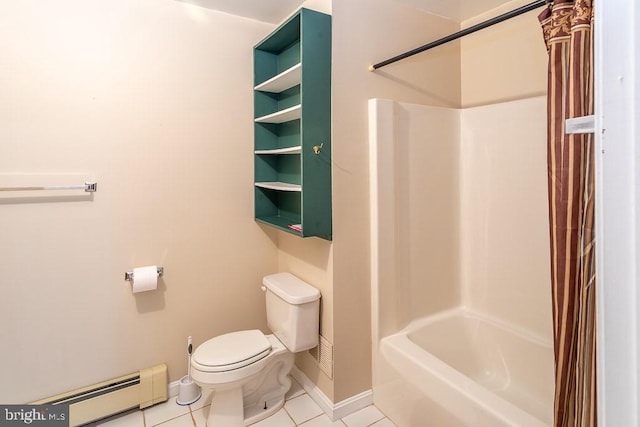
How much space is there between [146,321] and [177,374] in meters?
0.40

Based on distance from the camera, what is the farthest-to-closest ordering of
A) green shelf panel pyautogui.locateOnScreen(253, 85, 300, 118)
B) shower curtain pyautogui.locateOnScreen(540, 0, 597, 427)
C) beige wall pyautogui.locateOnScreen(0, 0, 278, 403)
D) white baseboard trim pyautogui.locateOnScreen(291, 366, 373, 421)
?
Result: 1. green shelf panel pyautogui.locateOnScreen(253, 85, 300, 118)
2. white baseboard trim pyautogui.locateOnScreen(291, 366, 373, 421)
3. beige wall pyautogui.locateOnScreen(0, 0, 278, 403)
4. shower curtain pyautogui.locateOnScreen(540, 0, 597, 427)

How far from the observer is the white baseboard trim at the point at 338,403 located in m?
1.91

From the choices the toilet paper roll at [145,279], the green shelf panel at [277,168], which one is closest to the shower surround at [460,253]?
the green shelf panel at [277,168]

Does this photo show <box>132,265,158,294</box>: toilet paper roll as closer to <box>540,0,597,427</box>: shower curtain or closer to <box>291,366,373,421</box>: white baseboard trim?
<box>291,366,373,421</box>: white baseboard trim

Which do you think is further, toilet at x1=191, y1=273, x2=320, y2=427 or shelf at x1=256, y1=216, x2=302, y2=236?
shelf at x1=256, y1=216, x2=302, y2=236

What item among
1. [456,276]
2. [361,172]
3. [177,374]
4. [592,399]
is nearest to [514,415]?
[592,399]

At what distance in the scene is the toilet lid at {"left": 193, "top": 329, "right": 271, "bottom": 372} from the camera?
174 centimetres

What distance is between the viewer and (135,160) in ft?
6.37

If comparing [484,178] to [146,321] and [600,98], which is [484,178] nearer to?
[600,98]

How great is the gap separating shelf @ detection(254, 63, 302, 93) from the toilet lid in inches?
58.6

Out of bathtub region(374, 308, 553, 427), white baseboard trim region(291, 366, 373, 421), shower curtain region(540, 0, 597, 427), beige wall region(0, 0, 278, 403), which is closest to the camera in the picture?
shower curtain region(540, 0, 597, 427)

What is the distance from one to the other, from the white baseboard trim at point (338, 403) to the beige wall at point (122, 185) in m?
0.63

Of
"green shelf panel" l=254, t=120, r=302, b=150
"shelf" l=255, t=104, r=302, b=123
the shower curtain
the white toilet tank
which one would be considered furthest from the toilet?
the shower curtain

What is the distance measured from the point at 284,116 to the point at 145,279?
123cm
